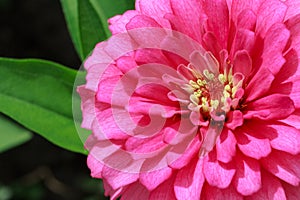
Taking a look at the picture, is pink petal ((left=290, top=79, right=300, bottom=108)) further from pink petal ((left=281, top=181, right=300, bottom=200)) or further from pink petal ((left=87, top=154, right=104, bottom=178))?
pink petal ((left=87, top=154, right=104, bottom=178))

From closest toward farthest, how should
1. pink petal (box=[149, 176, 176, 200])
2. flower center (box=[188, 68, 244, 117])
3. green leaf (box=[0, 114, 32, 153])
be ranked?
pink petal (box=[149, 176, 176, 200]), flower center (box=[188, 68, 244, 117]), green leaf (box=[0, 114, 32, 153])

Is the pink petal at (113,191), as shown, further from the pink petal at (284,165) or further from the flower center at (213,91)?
the pink petal at (284,165)

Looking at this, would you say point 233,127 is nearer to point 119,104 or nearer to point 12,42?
point 119,104

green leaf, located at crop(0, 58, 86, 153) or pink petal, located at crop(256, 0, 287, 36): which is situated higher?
pink petal, located at crop(256, 0, 287, 36)

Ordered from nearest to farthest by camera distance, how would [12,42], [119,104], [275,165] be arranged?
[275,165]
[119,104]
[12,42]

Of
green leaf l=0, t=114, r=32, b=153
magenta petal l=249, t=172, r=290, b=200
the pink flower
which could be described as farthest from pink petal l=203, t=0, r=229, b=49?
green leaf l=0, t=114, r=32, b=153

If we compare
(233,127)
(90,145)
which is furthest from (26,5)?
(233,127)
